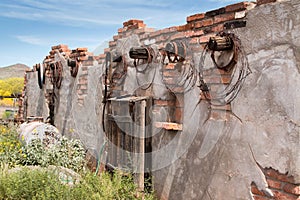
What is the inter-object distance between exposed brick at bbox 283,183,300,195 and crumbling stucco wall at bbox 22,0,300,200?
106mm

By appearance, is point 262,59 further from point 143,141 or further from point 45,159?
point 45,159

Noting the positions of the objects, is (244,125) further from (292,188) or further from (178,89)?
(178,89)

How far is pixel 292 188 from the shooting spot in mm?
2900

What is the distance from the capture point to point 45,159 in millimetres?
5984

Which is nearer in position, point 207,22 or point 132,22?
point 207,22

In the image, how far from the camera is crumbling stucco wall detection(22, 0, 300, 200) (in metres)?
2.91

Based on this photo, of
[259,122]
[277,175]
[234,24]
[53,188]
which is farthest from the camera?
[53,188]

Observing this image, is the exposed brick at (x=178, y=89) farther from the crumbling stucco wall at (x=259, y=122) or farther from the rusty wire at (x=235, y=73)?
the rusty wire at (x=235, y=73)

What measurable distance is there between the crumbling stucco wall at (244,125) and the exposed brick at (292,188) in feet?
0.35

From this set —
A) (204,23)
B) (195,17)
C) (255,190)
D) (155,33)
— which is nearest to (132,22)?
(155,33)

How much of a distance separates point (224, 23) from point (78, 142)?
4413 mm

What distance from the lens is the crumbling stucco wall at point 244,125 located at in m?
2.91

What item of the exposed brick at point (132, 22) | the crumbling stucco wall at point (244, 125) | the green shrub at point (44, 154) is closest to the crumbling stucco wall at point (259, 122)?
the crumbling stucco wall at point (244, 125)

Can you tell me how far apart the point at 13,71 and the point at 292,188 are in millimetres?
58705
